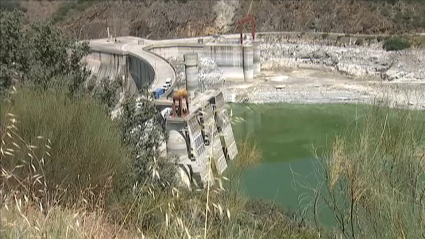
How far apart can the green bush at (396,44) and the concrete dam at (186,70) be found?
34.1 feet

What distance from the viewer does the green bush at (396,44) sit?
42.4 metres

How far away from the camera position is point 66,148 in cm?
757

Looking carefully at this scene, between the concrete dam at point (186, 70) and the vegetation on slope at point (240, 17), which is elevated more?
the vegetation on slope at point (240, 17)

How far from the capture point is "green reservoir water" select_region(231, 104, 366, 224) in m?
22.0

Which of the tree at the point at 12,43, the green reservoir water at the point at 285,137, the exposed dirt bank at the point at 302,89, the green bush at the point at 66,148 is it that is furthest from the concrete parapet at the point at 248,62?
the green bush at the point at 66,148

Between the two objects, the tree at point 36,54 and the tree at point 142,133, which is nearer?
the tree at point 142,133

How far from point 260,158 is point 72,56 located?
12629 mm

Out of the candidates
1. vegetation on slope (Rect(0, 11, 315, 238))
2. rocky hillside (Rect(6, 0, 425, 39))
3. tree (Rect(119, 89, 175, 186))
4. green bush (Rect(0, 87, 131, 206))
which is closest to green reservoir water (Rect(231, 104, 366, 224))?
tree (Rect(119, 89, 175, 186))

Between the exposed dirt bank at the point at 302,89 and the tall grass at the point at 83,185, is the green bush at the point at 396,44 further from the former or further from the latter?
the tall grass at the point at 83,185

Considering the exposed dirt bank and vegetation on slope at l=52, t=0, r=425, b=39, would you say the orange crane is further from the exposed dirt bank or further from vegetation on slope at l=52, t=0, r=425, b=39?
vegetation on slope at l=52, t=0, r=425, b=39

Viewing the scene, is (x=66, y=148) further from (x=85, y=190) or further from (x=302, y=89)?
(x=302, y=89)

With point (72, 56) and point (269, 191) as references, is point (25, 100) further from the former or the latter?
point (269, 191)

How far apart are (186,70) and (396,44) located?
68.6 feet

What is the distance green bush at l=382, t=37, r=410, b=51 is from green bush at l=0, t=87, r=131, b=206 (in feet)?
123
